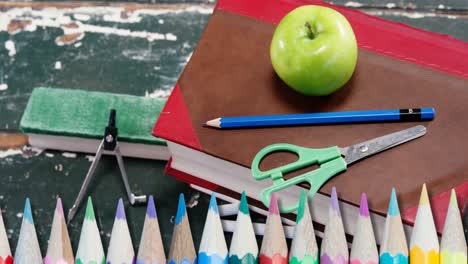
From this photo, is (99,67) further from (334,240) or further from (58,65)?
(334,240)

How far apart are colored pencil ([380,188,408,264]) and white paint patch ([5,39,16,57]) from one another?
1.34ft

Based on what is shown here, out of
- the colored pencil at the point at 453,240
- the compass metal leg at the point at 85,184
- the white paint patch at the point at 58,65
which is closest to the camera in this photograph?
the colored pencil at the point at 453,240

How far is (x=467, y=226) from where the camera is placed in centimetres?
62

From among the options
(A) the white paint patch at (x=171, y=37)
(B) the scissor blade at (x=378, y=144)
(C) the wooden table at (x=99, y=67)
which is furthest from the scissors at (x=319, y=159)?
(A) the white paint patch at (x=171, y=37)

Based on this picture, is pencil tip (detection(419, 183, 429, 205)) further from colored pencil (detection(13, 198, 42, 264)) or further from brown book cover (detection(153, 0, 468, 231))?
colored pencil (detection(13, 198, 42, 264))

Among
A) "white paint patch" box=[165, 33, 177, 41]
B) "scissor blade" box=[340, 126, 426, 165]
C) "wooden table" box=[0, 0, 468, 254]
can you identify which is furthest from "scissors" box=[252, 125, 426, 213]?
"white paint patch" box=[165, 33, 177, 41]

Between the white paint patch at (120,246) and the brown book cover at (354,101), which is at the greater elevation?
the brown book cover at (354,101)

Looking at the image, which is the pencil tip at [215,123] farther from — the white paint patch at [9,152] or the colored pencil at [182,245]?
the white paint patch at [9,152]

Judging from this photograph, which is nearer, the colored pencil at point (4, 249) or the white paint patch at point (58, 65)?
the colored pencil at point (4, 249)


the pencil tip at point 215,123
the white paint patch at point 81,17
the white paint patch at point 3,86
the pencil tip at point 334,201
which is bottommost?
the pencil tip at point 334,201

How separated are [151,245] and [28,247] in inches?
3.8

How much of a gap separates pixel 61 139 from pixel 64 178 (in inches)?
1.4

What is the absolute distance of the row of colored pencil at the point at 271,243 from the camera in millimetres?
548

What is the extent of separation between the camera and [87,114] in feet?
2.23
